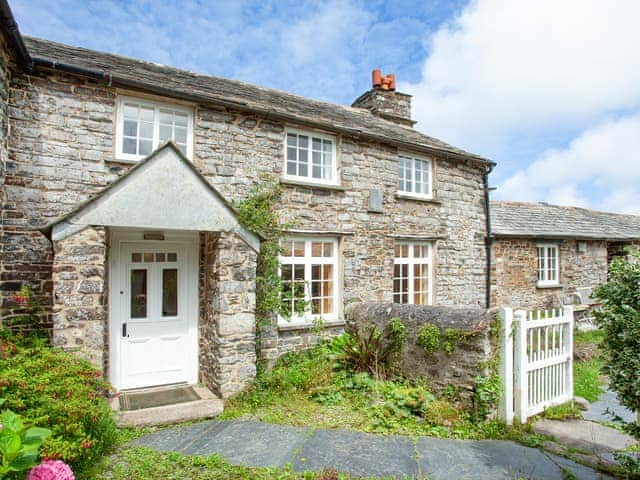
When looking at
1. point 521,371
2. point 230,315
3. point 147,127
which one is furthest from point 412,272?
point 147,127

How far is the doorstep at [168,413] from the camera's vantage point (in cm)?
560

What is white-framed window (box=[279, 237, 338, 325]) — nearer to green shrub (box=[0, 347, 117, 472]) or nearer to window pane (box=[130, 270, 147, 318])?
window pane (box=[130, 270, 147, 318])

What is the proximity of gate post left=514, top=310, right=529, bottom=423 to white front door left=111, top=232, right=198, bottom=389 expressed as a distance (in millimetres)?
5621

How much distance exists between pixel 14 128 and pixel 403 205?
837 cm

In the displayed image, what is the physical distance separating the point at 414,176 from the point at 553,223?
8754mm

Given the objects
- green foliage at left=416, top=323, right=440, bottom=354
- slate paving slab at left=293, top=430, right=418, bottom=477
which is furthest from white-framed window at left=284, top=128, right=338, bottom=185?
slate paving slab at left=293, top=430, right=418, bottom=477

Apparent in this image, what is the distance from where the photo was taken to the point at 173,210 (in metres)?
6.19

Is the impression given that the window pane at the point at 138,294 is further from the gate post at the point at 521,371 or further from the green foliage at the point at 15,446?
the gate post at the point at 521,371

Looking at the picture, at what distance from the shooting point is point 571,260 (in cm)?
1558

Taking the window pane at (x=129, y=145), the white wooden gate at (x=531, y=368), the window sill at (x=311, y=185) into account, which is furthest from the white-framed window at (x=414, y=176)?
the window pane at (x=129, y=145)

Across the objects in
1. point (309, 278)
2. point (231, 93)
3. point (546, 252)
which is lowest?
point (309, 278)

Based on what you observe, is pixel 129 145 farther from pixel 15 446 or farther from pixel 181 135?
pixel 15 446

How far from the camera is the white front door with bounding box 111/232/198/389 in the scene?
6887 millimetres

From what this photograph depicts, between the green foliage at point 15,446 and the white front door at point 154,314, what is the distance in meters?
3.97
